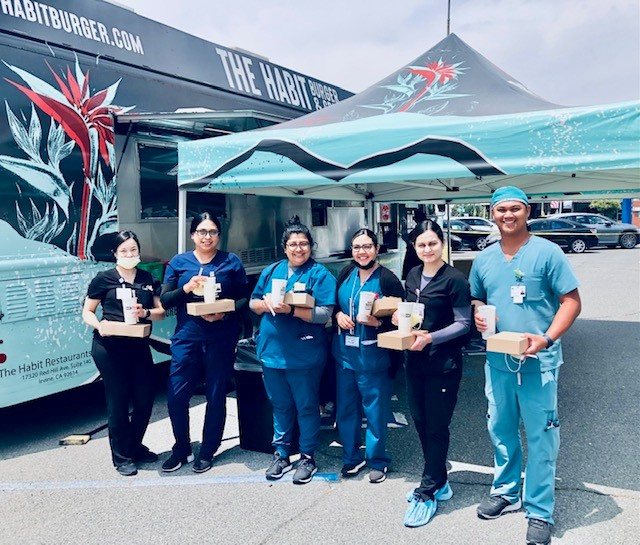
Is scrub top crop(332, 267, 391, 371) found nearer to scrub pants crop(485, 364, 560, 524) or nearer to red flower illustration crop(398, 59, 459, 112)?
scrub pants crop(485, 364, 560, 524)

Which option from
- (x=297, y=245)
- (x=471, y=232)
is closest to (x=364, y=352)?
(x=297, y=245)

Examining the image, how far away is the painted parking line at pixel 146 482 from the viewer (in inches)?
151

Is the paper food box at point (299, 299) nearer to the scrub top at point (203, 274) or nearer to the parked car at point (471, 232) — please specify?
the scrub top at point (203, 274)

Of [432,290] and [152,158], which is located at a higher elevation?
[152,158]

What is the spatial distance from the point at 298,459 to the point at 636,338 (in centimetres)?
588

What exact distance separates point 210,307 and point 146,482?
1.32 meters

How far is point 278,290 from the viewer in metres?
3.61

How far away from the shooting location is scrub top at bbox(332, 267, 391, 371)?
3629 millimetres

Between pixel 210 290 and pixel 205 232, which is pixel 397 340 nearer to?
pixel 210 290

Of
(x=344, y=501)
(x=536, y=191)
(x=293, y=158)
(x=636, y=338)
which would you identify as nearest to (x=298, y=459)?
(x=344, y=501)

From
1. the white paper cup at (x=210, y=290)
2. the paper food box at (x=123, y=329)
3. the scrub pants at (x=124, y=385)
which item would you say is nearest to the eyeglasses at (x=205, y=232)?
the white paper cup at (x=210, y=290)

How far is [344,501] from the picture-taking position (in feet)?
11.6

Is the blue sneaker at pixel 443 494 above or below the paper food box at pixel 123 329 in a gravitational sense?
below

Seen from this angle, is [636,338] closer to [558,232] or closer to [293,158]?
[293,158]
